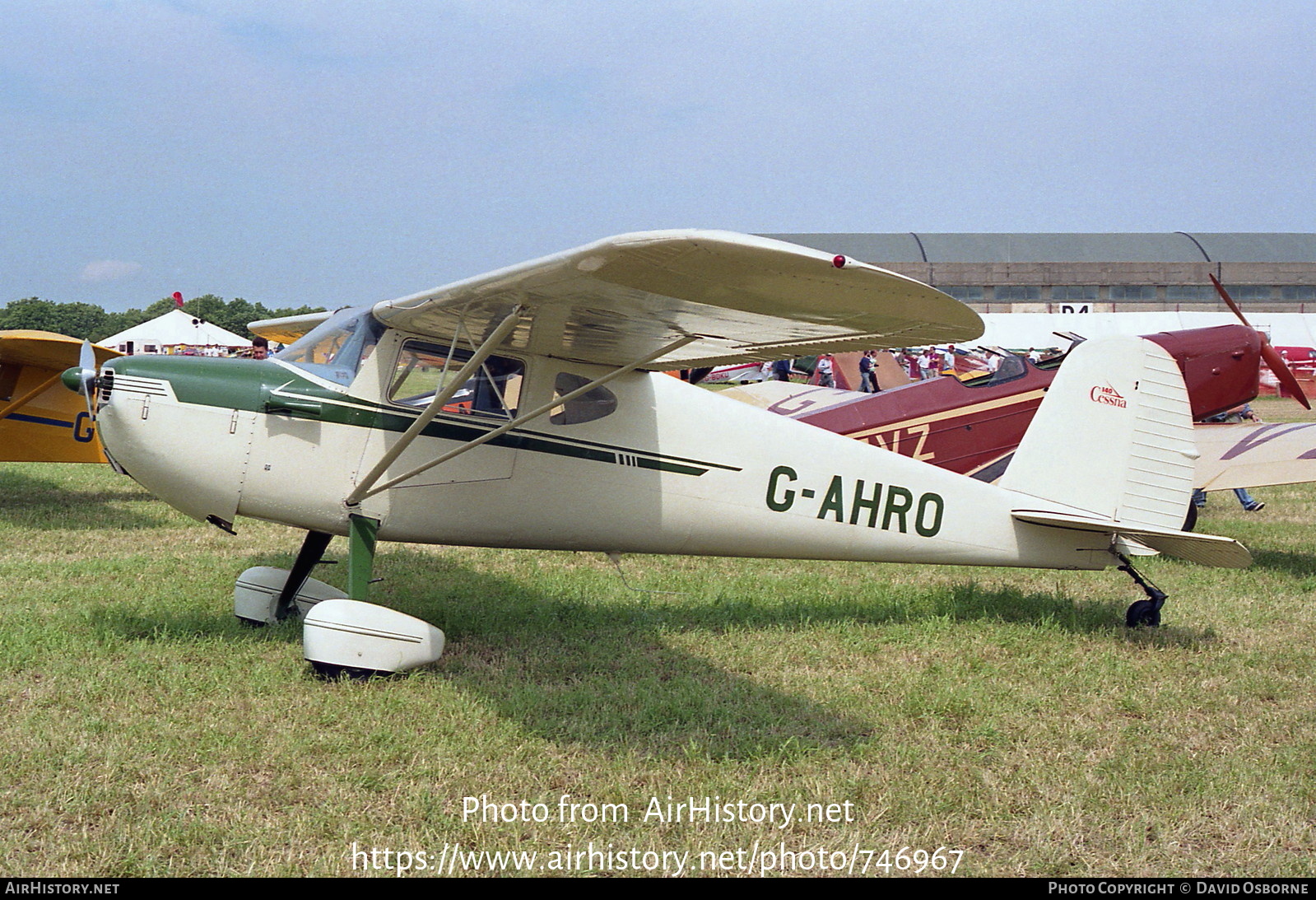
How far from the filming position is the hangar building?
6091cm

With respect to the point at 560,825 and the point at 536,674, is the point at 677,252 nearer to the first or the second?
the point at 560,825

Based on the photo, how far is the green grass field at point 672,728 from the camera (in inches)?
129

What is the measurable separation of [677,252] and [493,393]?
2267mm

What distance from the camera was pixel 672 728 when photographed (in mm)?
4301

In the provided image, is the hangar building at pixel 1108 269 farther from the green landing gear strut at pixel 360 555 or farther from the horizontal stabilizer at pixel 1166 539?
the green landing gear strut at pixel 360 555

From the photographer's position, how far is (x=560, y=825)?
3373mm

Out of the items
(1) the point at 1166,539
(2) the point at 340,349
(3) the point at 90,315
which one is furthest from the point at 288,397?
(3) the point at 90,315

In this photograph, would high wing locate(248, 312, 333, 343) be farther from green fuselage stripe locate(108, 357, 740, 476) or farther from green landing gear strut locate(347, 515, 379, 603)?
green landing gear strut locate(347, 515, 379, 603)

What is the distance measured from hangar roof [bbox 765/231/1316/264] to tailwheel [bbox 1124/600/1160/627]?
5896 cm

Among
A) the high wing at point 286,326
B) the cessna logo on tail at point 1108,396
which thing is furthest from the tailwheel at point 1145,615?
the high wing at point 286,326

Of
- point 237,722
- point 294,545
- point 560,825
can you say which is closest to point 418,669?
point 237,722

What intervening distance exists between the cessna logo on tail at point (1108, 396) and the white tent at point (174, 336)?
37.3m

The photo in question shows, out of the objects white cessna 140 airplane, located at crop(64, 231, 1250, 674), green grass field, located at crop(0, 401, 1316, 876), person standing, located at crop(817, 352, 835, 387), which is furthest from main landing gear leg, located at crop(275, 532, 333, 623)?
person standing, located at crop(817, 352, 835, 387)
